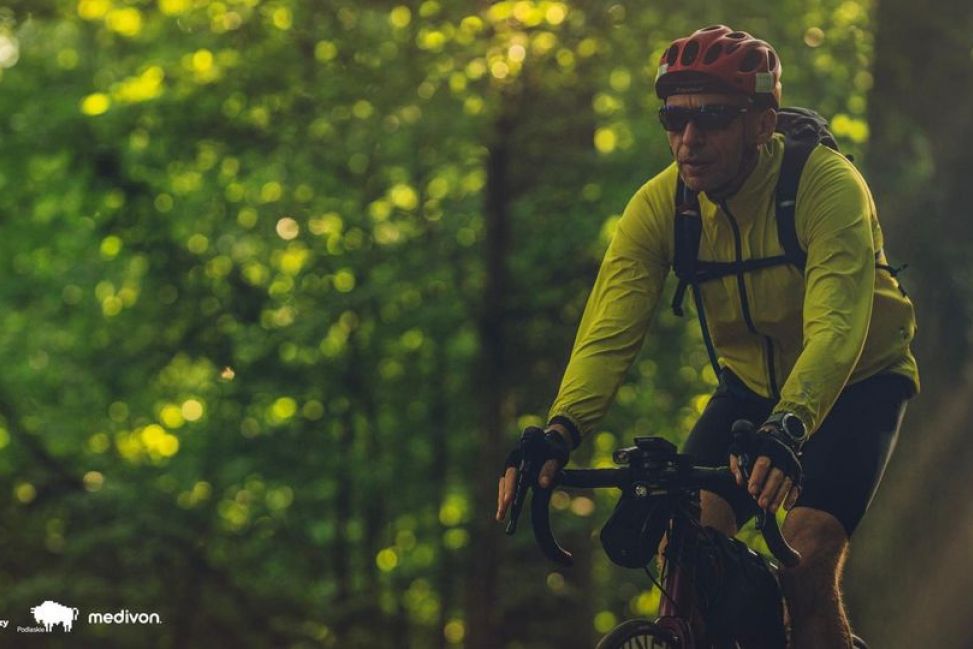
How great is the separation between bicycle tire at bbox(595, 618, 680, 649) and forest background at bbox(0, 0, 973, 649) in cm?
672

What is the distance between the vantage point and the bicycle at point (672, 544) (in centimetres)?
390

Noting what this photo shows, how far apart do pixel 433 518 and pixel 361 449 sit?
2.95ft

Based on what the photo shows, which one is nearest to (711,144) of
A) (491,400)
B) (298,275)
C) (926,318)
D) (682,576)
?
(682,576)

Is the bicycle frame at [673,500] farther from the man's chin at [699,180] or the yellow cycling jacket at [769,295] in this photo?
the man's chin at [699,180]

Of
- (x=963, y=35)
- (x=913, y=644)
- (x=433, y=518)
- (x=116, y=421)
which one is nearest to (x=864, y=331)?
(x=913, y=644)

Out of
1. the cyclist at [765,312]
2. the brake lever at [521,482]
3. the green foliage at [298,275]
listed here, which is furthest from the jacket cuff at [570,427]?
the green foliage at [298,275]

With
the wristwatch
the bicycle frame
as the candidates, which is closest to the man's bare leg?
the bicycle frame

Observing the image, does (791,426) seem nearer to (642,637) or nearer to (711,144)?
(642,637)

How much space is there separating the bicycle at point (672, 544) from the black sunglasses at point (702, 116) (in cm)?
93

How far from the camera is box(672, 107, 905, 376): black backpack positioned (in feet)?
14.5

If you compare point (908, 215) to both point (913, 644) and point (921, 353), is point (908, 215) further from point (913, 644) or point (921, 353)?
point (913, 644)

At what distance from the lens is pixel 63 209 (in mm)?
12531

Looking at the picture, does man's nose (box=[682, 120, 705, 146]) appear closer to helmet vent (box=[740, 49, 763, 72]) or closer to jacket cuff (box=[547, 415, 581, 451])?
helmet vent (box=[740, 49, 763, 72])

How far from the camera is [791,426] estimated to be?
378 cm
